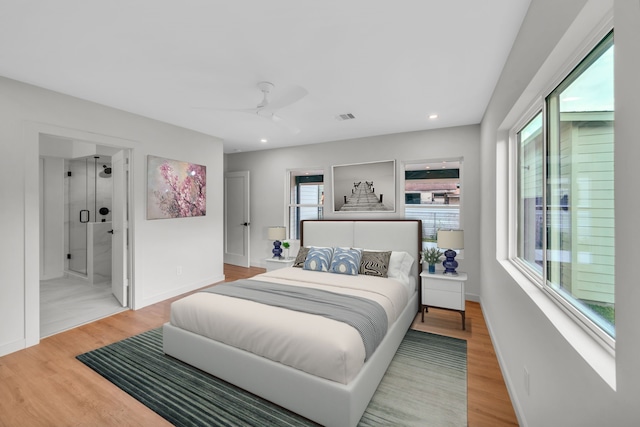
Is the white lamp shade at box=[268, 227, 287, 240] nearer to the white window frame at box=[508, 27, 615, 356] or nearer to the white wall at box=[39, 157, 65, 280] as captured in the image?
the white window frame at box=[508, 27, 615, 356]

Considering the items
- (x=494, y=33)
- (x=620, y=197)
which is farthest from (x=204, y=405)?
(x=494, y=33)

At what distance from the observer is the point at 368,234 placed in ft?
14.4

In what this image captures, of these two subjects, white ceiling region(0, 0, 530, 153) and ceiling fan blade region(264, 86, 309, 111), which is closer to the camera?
white ceiling region(0, 0, 530, 153)

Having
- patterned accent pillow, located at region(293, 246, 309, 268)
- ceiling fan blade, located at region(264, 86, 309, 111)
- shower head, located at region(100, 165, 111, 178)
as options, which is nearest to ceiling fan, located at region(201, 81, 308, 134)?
ceiling fan blade, located at region(264, 86, 309, 111)

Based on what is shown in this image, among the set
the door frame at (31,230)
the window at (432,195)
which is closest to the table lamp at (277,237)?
the window at (432,195)

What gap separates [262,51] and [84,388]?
2916 mm

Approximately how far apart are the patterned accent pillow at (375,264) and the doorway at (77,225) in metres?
3.39

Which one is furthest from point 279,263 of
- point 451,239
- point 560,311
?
point 560,311

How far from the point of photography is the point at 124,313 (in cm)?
369

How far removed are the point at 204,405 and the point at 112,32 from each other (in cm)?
268

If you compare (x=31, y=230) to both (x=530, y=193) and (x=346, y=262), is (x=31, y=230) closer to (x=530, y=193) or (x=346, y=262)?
(x=346, y=262)

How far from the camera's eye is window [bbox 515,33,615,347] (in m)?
1.13

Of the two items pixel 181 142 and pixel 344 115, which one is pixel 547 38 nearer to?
pixel 344 115

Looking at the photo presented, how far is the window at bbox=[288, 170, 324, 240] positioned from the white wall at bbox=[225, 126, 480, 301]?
0.14 meters
